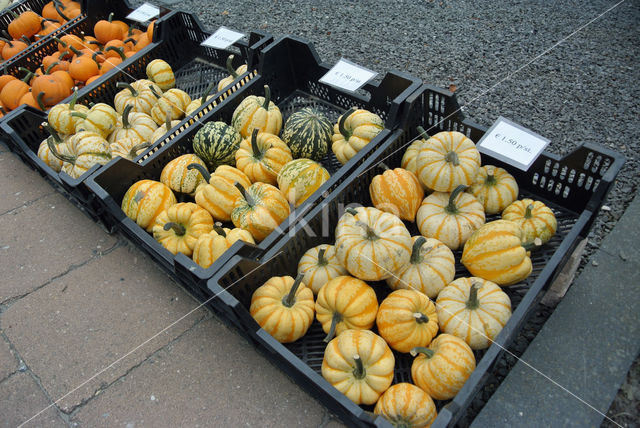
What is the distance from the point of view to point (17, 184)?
12.5ft

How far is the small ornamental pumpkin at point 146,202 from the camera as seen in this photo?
8.87 ft

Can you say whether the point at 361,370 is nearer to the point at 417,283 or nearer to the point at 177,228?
the point at 417,283

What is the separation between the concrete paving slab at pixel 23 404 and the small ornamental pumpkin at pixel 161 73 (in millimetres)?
2451

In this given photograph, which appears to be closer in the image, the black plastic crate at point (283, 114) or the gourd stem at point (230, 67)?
the black plastic crate at point (283, 114)

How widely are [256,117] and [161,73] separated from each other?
4.32ft

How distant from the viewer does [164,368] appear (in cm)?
256

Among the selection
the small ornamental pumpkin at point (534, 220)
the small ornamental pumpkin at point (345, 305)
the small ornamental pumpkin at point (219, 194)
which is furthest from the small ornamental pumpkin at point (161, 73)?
the small ornamental pumpkin at point (534, 220)

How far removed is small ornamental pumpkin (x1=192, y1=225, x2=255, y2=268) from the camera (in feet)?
7.89

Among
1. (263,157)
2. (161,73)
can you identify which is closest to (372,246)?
(263,157)

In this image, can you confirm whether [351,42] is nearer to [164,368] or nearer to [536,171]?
[536,171]

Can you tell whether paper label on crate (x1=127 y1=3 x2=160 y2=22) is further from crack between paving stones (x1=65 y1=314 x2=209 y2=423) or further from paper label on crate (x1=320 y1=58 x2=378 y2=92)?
crack between paving stones (x1=65 y1=314 x2=209 y2=423)

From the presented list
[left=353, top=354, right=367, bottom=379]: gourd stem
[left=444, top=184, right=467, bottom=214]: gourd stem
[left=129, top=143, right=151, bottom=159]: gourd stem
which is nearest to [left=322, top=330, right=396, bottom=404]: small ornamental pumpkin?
[left=353, top=354, right=367, bottom=379]: gourd stem

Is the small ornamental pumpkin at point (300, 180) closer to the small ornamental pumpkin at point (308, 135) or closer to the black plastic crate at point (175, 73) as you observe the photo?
the small ornamental pumpkin at point (308, 135)

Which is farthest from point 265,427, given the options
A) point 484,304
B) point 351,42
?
point 351,42
